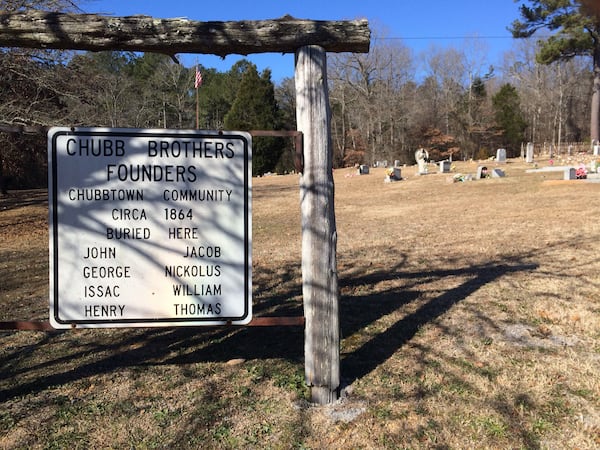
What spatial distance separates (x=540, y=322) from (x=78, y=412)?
3623 mm

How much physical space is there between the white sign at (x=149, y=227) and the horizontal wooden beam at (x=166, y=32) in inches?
20.3

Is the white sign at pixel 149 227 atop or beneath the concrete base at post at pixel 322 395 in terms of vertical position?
atop

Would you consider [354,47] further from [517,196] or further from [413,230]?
[517,196]

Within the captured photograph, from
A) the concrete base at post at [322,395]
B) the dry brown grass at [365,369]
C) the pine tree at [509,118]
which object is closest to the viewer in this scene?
the dry brown grass at [365,369]

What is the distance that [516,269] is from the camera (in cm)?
628

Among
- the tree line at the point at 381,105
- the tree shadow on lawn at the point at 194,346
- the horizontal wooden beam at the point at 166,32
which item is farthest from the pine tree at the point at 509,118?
the horizontal wooden beam at the point at 166,32

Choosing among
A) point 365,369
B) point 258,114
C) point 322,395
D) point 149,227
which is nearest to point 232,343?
point 365,369

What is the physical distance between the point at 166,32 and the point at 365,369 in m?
2.49

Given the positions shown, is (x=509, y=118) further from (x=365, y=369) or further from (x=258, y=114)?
(x=365, y=369)

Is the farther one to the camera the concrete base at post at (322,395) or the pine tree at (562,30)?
the pine tree at (562,30)

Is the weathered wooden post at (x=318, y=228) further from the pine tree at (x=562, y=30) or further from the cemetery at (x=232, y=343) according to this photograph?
the pine tree at (x=562, y=30)

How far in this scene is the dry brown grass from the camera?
279 cm

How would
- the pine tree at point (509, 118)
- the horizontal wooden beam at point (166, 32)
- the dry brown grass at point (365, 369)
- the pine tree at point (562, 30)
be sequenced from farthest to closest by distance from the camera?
the pine tree at point (509, 118)
the pine tree at point (562, 30)
the horizontal wooden beam at point (166, 32)
the dry brown grass at point (365, 369)

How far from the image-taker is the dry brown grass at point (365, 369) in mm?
2787
